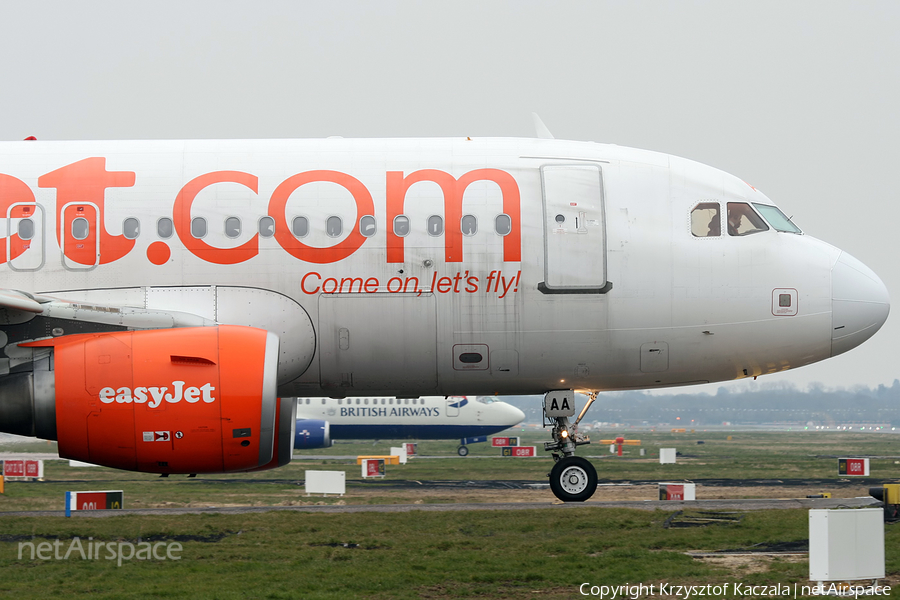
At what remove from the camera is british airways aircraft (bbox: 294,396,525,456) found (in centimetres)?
7175

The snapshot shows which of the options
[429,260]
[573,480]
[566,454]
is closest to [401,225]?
[429,260]

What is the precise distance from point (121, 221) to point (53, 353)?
102 inches

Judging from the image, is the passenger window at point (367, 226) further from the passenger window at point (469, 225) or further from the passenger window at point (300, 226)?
the passenger window at point (469, 225)

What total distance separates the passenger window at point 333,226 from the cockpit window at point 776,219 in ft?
23.3

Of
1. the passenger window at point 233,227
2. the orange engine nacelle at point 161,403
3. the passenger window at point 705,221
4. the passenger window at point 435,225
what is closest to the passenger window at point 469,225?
the passenger window at point 435,225

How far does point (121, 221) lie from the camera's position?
15.3m

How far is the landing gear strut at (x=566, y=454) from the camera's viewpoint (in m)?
16.4

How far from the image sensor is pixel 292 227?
15336 mm

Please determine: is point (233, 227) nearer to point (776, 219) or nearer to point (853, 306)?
point (776, 219)

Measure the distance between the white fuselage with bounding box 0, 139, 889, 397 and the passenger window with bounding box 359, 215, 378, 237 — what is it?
50 millimetres

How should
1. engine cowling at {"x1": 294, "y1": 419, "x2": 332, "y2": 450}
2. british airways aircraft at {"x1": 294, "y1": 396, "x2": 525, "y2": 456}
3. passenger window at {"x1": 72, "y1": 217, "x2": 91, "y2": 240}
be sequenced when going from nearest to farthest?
passenger window at {"x1": 72, "y1": 217, "x2": 91, "y2": 240}
engine cowling at {"x1": 294, "y1": 419, "x2": 332, "y2": 450}
british airways aircraft at {"x1": 294, "y1": 396, "x2": 525, "y2": 456}

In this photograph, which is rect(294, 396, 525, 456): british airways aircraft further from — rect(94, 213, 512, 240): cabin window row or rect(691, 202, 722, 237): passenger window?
rect(94, 213, 512, 240): cabin window row

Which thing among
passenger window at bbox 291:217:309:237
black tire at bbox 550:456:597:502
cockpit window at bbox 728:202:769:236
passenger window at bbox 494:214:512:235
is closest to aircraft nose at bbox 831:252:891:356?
cockpit window at bbox 728:202:769:236

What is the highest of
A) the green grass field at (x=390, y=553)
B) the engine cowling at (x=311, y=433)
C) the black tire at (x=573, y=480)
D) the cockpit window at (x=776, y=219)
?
the cockpit window at (x=776, y=219)
